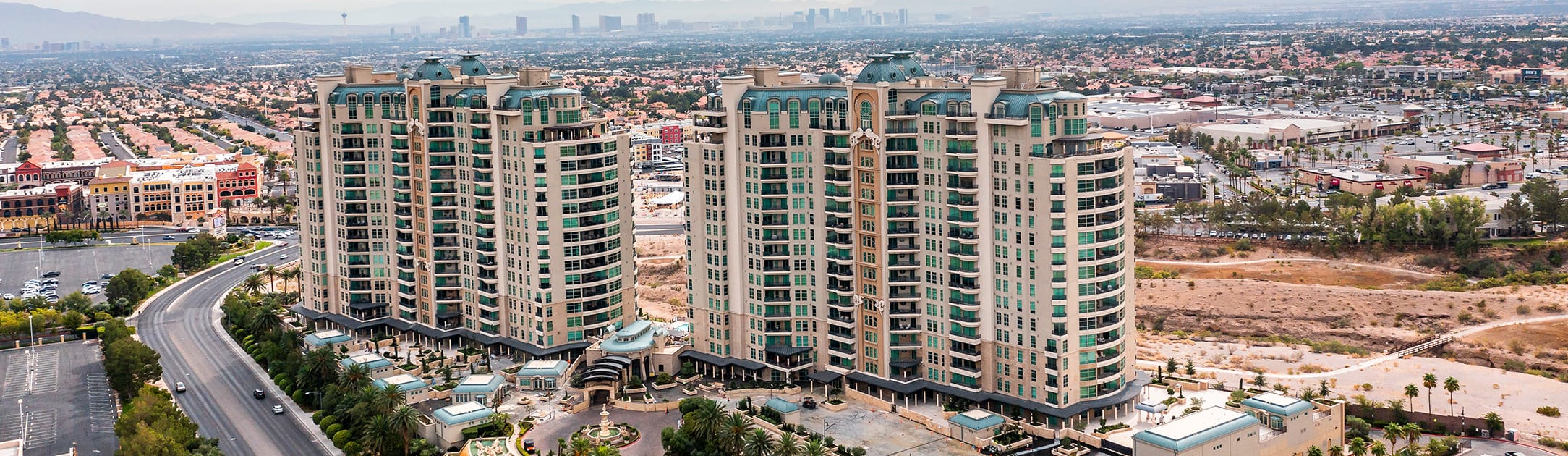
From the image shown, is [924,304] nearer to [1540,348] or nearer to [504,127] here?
[504,127]

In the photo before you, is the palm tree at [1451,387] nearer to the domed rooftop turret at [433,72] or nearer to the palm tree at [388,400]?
the palm tree at [388,400]

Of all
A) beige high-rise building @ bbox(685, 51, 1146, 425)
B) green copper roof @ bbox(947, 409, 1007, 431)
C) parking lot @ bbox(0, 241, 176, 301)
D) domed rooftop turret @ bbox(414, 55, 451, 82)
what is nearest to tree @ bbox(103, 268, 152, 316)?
parking lot @ bbox(0, 241, 176, 301)

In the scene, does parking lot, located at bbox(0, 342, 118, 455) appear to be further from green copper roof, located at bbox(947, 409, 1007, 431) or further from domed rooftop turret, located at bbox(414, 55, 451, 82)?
green copper roof, located at bbox(947, 409, 1007, 431)

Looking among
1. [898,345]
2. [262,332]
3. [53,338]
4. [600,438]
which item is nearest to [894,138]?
[898,345]

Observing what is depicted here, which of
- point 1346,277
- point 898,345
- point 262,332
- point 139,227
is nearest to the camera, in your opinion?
point 898,345

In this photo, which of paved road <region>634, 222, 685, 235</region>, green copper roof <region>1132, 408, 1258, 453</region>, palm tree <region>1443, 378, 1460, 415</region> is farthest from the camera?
paved road <region>634, 222, 685, 235</region>
